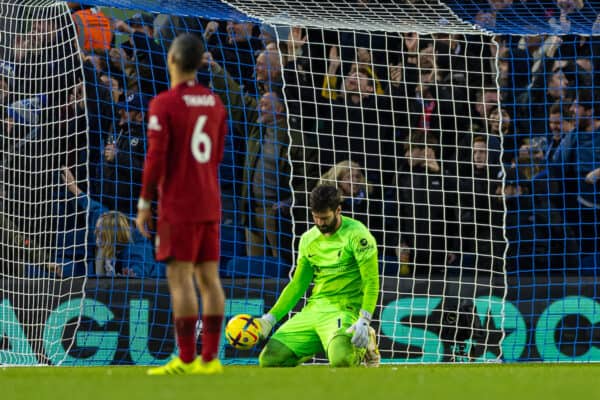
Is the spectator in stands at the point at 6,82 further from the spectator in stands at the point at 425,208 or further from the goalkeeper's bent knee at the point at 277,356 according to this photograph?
the spectator in stands at the point at 425,208

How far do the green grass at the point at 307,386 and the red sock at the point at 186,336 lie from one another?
0.86 ft

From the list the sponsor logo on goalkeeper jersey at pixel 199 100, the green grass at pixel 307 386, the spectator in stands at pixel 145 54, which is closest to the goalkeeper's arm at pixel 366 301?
the green grass at pixel 307 386

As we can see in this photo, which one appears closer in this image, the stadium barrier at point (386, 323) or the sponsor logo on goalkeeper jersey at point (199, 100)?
the sponsor logo on goalkeeper jersey at point (199, 100)

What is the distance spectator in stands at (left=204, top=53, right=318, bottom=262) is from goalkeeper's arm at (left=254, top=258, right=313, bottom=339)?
88.9 inches

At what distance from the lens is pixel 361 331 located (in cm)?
973

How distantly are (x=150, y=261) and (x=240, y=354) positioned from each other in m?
1.32

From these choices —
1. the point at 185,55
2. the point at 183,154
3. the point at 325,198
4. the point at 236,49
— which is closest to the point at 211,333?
the point at 183,154

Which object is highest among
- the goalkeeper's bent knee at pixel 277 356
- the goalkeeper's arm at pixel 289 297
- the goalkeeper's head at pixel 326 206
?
the goalkeeper's head at pixel 326 206

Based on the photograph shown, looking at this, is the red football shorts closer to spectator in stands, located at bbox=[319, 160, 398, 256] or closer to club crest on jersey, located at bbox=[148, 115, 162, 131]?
club crest on jersey, located at bbox=[148, 115, 162, 131]

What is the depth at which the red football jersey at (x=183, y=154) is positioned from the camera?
7.26m

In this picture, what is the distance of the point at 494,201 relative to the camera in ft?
43.5

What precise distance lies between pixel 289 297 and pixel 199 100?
3.39 metres

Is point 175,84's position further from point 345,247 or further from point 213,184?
point 345,247

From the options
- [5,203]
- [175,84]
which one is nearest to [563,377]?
[175,84]
